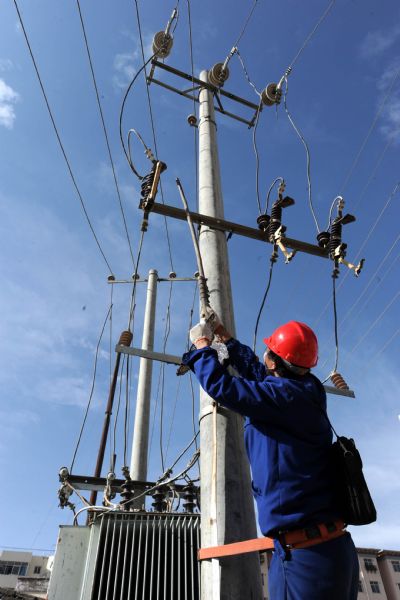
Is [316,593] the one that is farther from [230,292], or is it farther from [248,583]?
[230,292]

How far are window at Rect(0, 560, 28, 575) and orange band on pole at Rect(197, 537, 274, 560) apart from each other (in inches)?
2069

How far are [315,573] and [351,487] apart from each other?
1.23 feet

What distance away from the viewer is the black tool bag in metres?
1.83

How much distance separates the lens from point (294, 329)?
7.75ft

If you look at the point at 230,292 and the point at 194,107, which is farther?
the point at 194,107

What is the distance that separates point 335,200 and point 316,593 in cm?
353

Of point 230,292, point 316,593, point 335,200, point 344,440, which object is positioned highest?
point 335,200

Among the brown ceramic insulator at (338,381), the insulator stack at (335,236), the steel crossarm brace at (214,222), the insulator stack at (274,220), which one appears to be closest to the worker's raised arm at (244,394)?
the steel crossarm brace at (214,222)

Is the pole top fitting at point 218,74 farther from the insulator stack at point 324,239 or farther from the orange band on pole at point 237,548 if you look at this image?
the orange band on pole at point 237,548

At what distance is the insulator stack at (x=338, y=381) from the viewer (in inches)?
156

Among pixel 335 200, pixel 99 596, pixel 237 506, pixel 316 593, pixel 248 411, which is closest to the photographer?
pixel 316 593

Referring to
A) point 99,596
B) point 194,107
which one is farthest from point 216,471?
point 194,107

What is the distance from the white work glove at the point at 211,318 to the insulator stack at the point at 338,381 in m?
1.80

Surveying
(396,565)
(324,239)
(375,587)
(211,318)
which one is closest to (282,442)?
(211,318)
